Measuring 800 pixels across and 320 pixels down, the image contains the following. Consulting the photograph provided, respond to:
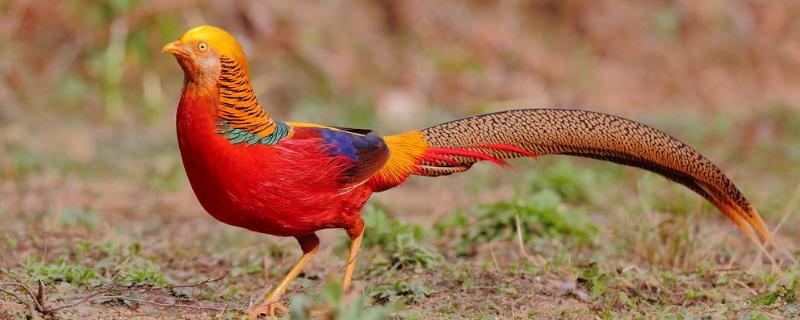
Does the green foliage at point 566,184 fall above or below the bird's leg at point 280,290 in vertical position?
above

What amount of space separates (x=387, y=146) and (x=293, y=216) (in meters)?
0.57

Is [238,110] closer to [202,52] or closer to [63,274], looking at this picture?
[202,52]

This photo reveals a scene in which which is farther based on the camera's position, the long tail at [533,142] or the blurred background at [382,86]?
the blurred background at [382,86]

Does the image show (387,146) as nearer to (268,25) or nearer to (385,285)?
(385,285)

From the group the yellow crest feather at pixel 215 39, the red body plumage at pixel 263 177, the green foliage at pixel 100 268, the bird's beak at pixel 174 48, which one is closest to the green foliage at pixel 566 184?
the green foliage at pixel 100 268

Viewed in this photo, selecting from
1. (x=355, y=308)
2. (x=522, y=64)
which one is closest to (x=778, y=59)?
(x=522, y=64)

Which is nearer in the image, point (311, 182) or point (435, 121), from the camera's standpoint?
point (311, 182)

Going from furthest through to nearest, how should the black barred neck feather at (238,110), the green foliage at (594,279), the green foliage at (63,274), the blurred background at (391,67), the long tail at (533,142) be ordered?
the blurred background at (391,67) → the green foliage at (594,279) → the long tail at (533,142) → the green foliage at (63,274) → the black barred neck feather at (238,110)

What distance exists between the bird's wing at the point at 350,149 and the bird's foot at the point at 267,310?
528mm

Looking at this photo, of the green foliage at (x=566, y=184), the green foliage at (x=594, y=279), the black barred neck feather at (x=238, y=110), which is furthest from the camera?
the green foliage at (x=566, y=184)

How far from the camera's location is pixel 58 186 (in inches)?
275

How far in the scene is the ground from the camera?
4.04 meters

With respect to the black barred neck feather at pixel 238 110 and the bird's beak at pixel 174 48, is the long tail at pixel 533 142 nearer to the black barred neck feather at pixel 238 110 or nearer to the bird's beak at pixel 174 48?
the black barred neck feather at pixel 238 110

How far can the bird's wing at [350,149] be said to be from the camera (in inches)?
158
